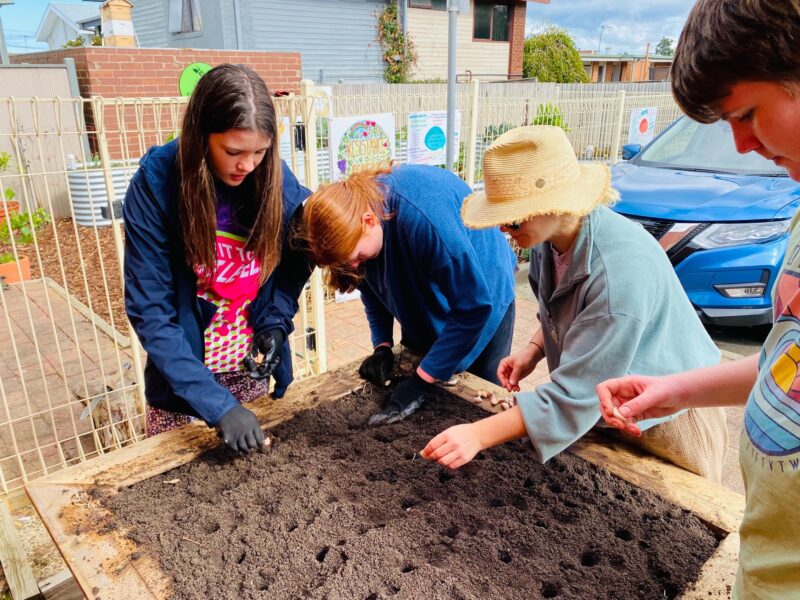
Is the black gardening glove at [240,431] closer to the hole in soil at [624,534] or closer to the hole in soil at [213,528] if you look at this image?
the hole in soil at [213,528]

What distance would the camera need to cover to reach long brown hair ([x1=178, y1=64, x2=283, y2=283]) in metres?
1.60

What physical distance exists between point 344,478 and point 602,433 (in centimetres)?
81

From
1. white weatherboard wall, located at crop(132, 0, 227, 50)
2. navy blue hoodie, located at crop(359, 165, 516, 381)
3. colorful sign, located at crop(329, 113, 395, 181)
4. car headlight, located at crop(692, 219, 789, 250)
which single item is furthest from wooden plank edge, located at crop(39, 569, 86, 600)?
white weatherboard wall, located at crop(132, 0, 227, 50)

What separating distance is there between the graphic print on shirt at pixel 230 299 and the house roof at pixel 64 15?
82.7 ft

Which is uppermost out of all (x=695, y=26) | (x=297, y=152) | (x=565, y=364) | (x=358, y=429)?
(x=695, y=26)

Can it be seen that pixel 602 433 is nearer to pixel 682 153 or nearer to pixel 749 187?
pixel 749 187

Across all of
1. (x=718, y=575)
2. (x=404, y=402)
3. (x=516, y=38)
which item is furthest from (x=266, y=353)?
(x=516, y=38)

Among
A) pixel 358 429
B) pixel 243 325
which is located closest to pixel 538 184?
pixel 358 429

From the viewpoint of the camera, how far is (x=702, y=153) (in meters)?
5.16

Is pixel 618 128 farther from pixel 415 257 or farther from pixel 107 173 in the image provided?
pixel 415 257

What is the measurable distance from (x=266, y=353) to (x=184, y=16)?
567 inches

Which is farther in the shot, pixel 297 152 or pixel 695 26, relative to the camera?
pixel 297 152

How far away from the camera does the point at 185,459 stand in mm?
1786

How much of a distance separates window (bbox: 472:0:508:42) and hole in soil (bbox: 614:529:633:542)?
62.2ft
